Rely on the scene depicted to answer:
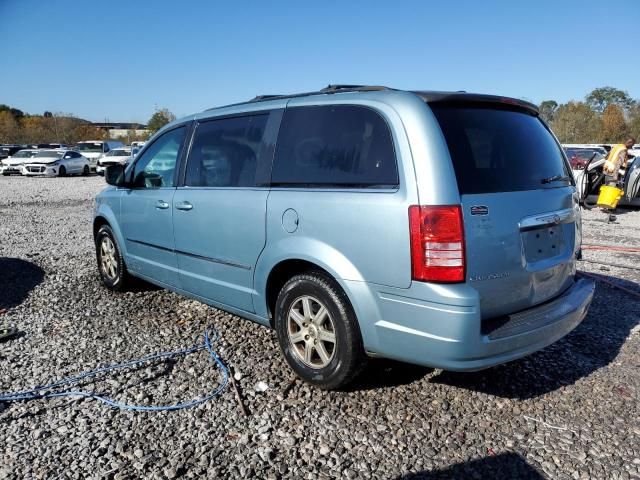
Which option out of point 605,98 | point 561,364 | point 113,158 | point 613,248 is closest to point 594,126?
point 605,98

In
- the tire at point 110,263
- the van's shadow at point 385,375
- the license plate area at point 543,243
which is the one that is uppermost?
the license plate area at point 543,243

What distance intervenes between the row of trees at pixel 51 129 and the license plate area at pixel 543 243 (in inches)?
2354

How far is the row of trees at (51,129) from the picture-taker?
2445 inches

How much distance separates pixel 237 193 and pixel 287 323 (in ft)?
3.39

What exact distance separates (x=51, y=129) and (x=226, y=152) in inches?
2932

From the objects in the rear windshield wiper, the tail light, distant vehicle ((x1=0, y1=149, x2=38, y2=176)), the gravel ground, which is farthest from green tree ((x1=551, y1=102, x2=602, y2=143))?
the tail light

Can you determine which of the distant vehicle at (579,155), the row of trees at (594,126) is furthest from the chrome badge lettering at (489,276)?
the row of trees at (594,126)

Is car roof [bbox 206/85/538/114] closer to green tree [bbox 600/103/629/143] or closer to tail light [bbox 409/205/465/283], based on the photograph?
tail light [bbox 409/205/465/283]

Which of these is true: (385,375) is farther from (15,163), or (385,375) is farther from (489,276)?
(15,163)

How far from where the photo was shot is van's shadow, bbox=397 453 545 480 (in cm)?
252

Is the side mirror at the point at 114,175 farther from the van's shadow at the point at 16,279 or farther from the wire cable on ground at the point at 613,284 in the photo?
the wire cable on ground at the point at 613,284

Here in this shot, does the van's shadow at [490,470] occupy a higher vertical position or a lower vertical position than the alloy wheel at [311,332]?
lower

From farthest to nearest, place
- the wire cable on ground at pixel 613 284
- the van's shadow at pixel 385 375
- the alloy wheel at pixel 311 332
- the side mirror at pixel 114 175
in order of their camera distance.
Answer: the wire cable on ground at pixel 613 284, the side mirror at pixel 114 175, the van's shadow at pixel 385 375, the alloy wheel at pixel 311 332

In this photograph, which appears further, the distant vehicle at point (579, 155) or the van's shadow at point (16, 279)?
the distant vehicle at point (579, 155)
